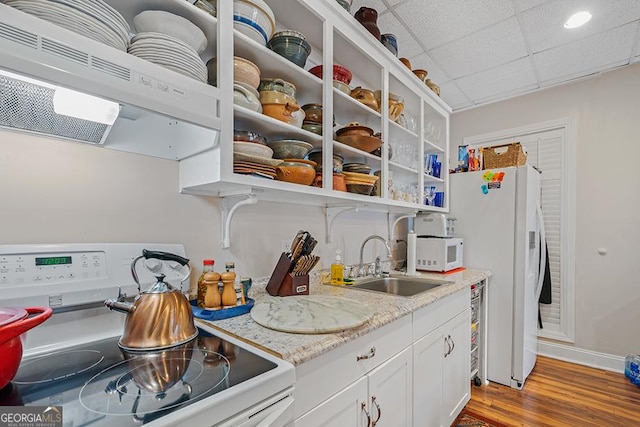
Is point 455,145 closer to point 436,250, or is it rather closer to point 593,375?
point 436,250

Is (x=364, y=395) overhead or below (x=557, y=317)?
overhead

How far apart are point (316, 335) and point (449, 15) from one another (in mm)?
2153

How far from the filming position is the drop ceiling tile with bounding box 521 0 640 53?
190 centimetres

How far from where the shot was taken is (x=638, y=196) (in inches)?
102

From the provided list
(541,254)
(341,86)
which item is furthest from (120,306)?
(541,254)

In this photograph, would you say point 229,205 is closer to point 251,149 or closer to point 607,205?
point 251,149

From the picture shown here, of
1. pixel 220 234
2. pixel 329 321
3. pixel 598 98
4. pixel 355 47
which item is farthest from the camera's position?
pixel 598 98

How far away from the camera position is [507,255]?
8.09 feet

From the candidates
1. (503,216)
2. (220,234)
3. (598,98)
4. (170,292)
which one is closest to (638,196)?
(598,98)

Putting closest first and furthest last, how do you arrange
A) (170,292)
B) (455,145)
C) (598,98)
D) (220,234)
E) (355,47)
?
1. (170,292)
2. (220,234)
3. (355,47)
4. (598,98)
5. (455,145)

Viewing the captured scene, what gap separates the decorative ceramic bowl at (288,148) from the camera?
136 cm

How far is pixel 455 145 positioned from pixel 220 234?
3.29m

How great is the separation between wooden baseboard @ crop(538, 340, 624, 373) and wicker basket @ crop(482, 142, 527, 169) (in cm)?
185

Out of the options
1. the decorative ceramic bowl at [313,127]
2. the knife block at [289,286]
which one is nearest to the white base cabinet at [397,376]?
the knife block at [289,286]
